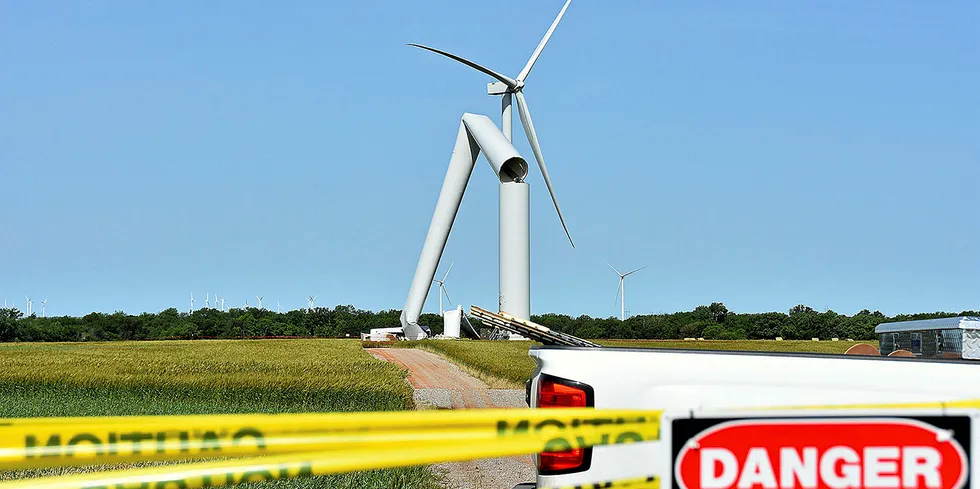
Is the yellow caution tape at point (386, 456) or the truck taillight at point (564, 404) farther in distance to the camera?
the truck taillight at point (564, 404)

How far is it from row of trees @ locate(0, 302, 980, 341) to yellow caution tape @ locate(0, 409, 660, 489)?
2513 inches

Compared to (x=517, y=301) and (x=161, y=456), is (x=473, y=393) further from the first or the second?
(x=517, y=301)

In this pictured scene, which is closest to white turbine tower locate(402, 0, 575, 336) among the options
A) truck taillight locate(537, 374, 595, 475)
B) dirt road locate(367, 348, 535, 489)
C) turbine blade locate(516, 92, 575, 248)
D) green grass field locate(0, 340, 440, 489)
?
turbine blade locate(516, 92, 575, 248)

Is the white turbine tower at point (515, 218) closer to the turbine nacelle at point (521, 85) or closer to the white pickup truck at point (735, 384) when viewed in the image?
the turbine nacelle at point (521, 85)

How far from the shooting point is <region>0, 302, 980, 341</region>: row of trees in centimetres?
7562

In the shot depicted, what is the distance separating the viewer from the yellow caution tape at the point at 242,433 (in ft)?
11.2

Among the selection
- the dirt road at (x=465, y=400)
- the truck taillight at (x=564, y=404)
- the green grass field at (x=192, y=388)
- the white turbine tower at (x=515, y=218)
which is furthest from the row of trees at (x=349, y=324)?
the truck taillight at (x=564, y=404)

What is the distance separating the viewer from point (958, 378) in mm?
4434

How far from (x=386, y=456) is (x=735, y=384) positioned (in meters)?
1.58

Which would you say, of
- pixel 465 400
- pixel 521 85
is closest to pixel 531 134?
pixel 521 85

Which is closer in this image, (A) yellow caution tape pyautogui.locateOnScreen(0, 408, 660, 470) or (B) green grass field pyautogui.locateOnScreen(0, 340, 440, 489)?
(A) yellow caution tape pyautogui.locateOnScreen(0, 408, 660, 470)

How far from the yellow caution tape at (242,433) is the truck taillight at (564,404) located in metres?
0.37

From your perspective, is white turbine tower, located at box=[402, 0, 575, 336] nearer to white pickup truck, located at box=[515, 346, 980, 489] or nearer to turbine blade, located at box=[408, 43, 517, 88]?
turbine blade, located at box=[408, 43, 517, 88]

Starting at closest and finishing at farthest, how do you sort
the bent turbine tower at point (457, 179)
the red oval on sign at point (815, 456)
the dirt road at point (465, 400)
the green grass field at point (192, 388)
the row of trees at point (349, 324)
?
the red oval on sign at point (815, 456)
the dirt road at point (465, 400)
the green grass field at point (192, 388)
the bent turbine tower at point (457, 179)
the row of trees at point (349, 324)
